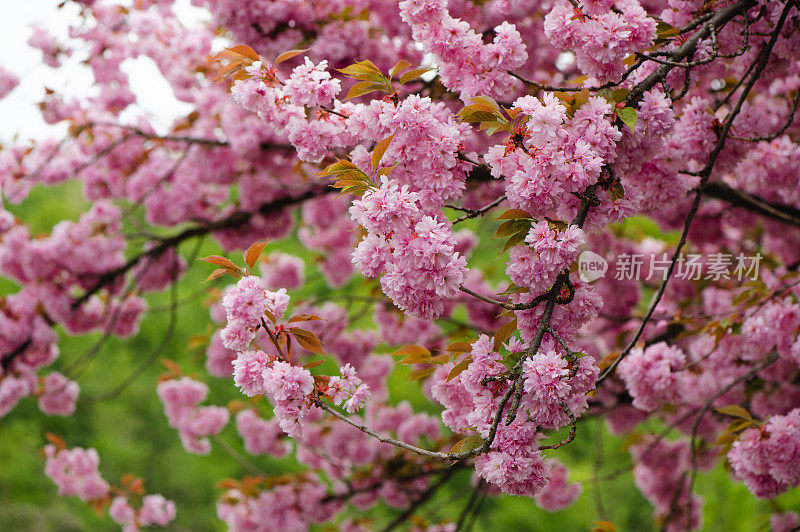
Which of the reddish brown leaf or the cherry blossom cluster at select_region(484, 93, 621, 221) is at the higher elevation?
the cherry blossom cluster at select_region(484, 93, 621, 221)

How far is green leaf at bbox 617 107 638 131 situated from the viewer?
102 cm

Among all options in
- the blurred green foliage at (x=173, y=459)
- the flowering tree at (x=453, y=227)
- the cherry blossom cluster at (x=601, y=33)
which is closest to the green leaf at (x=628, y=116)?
the flowering tree at (x=453, y=227)

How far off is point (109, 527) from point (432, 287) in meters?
6.94

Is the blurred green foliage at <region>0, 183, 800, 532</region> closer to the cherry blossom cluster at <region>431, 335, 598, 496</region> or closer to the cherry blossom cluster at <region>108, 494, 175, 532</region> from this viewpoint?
the cherry blossom cluster at <region>108, 494, 175, 532</region>

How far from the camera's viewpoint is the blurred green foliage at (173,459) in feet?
18.8

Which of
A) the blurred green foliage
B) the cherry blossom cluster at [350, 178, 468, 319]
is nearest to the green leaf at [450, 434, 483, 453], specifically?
the cherry blossom cluster at [350, 178, 468, 319]

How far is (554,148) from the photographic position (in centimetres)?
100

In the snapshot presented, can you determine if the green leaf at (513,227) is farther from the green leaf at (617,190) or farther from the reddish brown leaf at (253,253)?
the reddish brown leaf at (253,253)

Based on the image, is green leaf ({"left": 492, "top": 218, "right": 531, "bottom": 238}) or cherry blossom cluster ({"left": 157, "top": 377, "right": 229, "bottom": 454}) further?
cherry blossom cluster ({"left": 157, "top": 377, "right": 229, "bottom": 454})

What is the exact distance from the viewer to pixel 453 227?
1.52 meters

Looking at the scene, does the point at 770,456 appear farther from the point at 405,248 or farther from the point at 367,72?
the point at 367,72

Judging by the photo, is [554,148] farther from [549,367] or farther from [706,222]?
[706,222]

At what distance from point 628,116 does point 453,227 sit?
1.81 ft

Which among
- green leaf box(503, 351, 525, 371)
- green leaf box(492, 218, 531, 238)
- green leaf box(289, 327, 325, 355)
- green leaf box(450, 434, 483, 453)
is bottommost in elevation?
green leaf box(289, 327, 325, 355)
